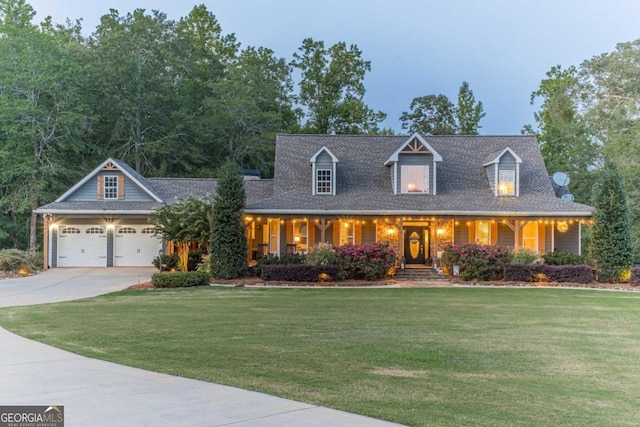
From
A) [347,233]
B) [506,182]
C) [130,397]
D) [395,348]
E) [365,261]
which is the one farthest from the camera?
[506,182]

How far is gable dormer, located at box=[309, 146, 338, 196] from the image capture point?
25.2 m

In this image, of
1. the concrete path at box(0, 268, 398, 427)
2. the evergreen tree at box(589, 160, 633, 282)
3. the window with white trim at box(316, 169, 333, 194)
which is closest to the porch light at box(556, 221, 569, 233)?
the evergreen tree at box(589, 160, 633, 282)

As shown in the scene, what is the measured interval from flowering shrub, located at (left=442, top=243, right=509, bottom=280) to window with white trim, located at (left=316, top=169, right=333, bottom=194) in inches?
277

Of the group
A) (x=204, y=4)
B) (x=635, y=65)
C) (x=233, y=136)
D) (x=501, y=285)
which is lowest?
(x=501, y=285)

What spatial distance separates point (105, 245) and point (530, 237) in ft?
67.4

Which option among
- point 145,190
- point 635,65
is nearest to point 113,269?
point 145,190

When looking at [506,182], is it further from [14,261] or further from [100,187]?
[14,261]

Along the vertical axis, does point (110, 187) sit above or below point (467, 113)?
Result: below

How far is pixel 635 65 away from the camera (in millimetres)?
35844

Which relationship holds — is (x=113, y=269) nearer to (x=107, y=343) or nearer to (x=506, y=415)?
(x=107, y=343)

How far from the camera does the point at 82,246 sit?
1063 inches

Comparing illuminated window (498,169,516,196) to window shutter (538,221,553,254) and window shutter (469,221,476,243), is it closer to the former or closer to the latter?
window shutter (538,221,553,254)

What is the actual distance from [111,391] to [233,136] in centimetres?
3344

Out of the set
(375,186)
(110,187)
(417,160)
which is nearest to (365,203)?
(375,186)
